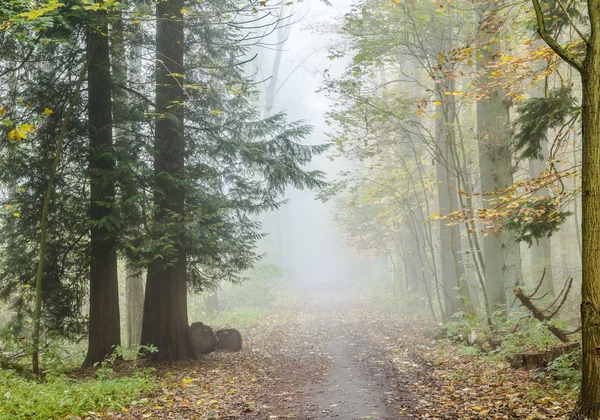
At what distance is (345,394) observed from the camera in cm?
763

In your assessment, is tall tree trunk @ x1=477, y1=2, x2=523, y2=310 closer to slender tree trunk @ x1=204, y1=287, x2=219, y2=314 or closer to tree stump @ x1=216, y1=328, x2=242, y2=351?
tree stump @ x1=216, y1=328, x2=242, y2=351

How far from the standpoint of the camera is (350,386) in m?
8.22

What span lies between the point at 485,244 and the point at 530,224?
15.9ft

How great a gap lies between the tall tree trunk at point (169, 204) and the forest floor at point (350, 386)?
0.71m

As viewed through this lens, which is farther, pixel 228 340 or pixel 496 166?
pixel 228 340

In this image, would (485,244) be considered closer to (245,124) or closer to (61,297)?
(245,124)

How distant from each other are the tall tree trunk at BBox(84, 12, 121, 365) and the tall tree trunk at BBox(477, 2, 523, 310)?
7740mm

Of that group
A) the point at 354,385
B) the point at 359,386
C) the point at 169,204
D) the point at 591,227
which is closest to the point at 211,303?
the point at 169,204

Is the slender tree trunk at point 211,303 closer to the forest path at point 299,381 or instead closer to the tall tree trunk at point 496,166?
the forest path at point 299,381

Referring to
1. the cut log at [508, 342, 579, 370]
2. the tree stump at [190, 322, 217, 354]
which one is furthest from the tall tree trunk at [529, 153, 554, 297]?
the tree stump at [190, 322, 217, 354]

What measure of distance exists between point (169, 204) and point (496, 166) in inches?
280

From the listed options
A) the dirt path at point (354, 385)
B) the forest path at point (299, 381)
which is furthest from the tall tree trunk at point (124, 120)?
the dirt path at point (354, 385)

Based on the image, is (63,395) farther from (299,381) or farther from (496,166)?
(496,166)

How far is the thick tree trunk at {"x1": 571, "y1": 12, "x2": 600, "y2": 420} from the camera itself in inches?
167
